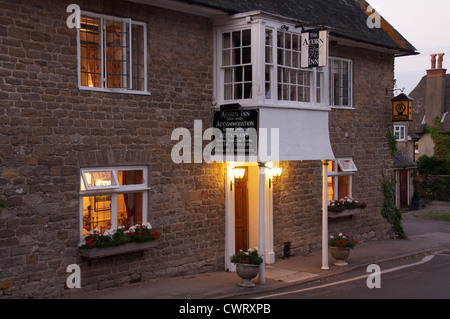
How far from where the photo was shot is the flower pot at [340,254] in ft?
44.8

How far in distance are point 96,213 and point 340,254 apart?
6.53 meters

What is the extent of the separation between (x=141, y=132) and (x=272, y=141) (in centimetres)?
295

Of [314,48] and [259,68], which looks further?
[314,48]

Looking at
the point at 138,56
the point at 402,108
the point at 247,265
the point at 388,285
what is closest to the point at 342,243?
the point at 388,285

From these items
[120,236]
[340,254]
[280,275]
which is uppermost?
[120,236]

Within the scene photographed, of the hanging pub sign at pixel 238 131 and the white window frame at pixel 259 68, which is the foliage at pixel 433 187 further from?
the hanging pub sign at pixel 238 131

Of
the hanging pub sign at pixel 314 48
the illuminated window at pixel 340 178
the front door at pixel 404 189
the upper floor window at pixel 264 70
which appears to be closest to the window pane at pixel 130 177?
the upper floor window at pixel 264 70

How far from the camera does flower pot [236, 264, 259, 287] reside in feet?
36.8

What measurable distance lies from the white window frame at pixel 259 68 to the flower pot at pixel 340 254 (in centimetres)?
370

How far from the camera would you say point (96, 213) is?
415 inches

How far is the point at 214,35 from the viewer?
12.6 meters

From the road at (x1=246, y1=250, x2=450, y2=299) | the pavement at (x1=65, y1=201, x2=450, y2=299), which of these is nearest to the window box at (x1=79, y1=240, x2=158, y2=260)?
the pavement at (x1=65, y1=201, x2=450, y2=299)

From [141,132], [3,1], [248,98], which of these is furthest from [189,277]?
[3,1]

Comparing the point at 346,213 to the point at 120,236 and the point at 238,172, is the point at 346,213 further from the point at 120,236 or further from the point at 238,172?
the point at 120,236
